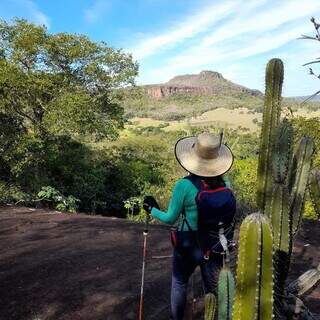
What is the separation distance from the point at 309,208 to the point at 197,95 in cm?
9357

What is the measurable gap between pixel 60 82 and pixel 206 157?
652 inches

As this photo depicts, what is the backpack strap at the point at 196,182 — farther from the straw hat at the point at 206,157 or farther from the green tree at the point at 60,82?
the green tree at the point at 60,82

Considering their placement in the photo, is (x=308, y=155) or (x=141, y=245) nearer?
(x=308, y=155)

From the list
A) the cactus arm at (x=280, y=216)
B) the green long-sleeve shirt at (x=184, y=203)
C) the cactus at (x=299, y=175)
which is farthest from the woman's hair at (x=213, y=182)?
the cactus at (x=299, y=175)

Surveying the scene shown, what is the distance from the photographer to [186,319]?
210 inches

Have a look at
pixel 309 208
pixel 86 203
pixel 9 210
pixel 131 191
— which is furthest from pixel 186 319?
pixel 131 191

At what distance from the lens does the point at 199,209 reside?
3.71 metres

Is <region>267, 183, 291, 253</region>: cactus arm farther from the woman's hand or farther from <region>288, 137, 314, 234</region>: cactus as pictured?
the woman's hand

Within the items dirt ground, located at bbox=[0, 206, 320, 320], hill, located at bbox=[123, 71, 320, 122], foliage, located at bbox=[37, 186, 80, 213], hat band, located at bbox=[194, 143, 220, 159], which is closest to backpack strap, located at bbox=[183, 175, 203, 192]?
hat band, located at bbox=[194, 143, 220, 159]

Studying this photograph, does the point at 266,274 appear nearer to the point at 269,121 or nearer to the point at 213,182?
the point at 213,182

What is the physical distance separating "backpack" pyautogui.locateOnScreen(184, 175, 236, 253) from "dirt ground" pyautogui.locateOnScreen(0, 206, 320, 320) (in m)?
2.20

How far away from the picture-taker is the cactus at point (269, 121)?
16.3 ft

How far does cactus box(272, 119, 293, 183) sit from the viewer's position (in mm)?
3958

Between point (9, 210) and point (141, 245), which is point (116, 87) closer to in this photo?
point (9, 210)
